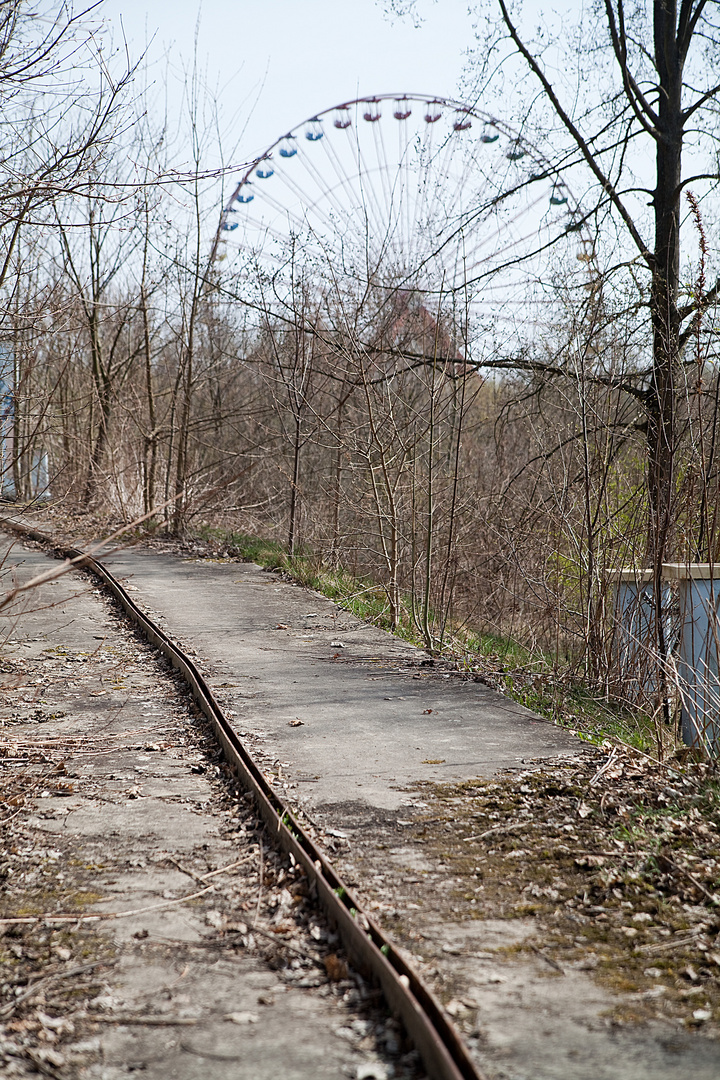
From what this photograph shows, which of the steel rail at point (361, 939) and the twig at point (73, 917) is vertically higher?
the steel rail at point (361, 939)

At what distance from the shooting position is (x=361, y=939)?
131 inches

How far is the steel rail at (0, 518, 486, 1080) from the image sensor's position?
2.66 metres

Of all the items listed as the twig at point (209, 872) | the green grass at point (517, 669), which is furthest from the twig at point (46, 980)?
the green grass at point (517, 669)

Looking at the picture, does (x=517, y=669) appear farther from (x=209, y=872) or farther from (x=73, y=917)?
(x=73, y=917)

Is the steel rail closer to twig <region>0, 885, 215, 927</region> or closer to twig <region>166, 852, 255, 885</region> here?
twig <region>166, 852, 255, 885</region>

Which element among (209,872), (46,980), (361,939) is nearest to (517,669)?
(209,872)

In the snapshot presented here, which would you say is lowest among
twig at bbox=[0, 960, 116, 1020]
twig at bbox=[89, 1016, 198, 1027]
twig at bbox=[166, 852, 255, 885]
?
twig at bbox=[89, 1016, 198, 1027]

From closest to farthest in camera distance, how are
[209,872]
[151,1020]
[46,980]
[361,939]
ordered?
[151,1020], [46,980], [361,939], [209,872]

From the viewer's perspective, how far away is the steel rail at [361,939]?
266cm

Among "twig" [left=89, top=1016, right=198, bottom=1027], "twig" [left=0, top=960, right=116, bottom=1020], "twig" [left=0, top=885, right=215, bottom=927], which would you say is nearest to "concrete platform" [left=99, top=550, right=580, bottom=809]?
"twig" [left=0, top=885, right=215, bottom=927]

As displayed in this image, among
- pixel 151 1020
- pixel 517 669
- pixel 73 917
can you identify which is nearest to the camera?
pixel 151 1020

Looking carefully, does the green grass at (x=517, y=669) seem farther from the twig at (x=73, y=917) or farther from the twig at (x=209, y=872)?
the twig at (x=73, y=917)

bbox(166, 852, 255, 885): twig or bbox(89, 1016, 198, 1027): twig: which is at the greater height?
bbox(166, 852, 255, 885): twig

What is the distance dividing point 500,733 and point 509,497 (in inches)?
246
